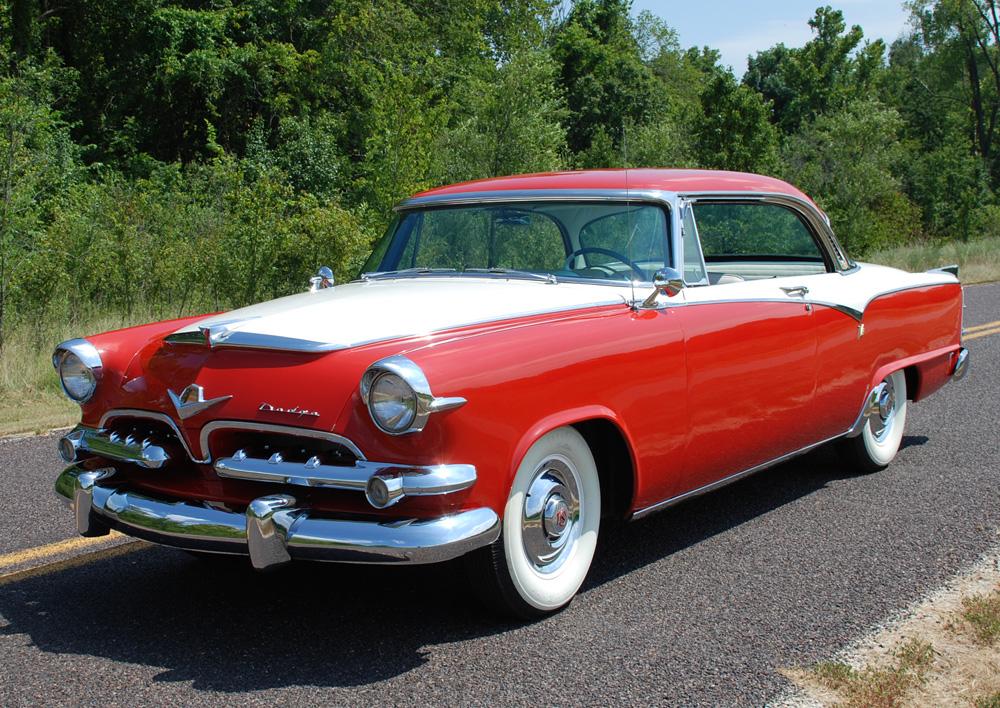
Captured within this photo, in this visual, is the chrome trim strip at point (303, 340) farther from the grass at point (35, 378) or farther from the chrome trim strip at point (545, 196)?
the grass at point (35, 378)

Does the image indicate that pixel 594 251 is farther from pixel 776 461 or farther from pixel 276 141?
pixel 276 141

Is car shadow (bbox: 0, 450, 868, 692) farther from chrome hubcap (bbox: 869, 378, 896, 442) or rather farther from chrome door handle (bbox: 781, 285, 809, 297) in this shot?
chrome hubcap (bbox: 869, 378, 896, 442)

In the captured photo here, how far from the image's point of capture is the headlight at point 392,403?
3174 mm

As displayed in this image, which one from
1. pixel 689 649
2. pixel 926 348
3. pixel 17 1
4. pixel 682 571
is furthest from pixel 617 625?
pixel 17 1

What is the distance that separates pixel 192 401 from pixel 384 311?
76 centimetres

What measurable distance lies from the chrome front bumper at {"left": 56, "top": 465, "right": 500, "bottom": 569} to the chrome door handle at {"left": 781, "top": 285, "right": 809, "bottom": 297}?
7.14 ft

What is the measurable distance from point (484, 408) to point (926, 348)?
3.60 m

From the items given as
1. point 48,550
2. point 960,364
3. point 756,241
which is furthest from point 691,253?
point 48,550

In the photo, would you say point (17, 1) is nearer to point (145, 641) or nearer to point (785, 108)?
point (145, 641)

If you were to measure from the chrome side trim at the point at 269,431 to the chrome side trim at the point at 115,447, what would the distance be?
7.0 inches

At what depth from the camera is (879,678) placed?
3109 millimetres

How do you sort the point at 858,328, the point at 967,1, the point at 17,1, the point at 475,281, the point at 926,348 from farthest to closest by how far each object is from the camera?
the point at 967,1 < the point at 17,1 < the point at 926,348 < the point at 858,328 < the point at 475,281

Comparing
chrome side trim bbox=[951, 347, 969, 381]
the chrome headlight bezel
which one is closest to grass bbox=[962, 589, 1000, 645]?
the chrome headlight bezel

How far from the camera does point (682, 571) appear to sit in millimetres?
4145
